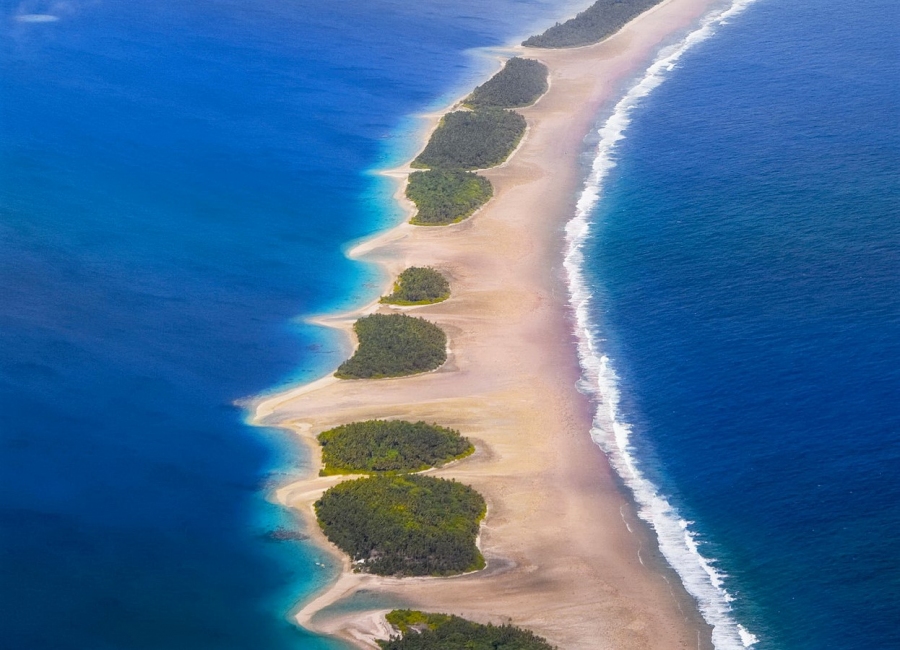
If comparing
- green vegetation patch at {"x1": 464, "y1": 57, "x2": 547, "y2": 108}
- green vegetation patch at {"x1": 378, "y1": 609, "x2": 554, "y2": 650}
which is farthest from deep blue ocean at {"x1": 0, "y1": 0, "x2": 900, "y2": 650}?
green vegetation patch at {"x1": 464, "y1": 57, "x2": 547, "y2": 108}

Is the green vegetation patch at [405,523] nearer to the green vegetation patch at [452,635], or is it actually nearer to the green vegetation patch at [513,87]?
the green vegetation patch at [452,635]

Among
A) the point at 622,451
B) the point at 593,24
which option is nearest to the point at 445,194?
the point at 622,451

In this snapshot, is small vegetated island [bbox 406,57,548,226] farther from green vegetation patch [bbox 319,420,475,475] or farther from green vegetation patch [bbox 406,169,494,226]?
green vegetation patch [bbox 319,420,475,475]

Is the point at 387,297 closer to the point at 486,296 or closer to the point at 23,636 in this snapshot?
the point at 486,296

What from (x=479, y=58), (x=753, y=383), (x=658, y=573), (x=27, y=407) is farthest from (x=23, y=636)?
(x=479, y=58)

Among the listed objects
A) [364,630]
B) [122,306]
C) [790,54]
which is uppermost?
[790,54]

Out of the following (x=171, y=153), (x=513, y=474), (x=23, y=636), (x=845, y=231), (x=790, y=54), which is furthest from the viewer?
(x=790, y=54)

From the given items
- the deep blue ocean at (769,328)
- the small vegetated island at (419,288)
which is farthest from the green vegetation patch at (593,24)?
the small vegetated island at (419,288)
